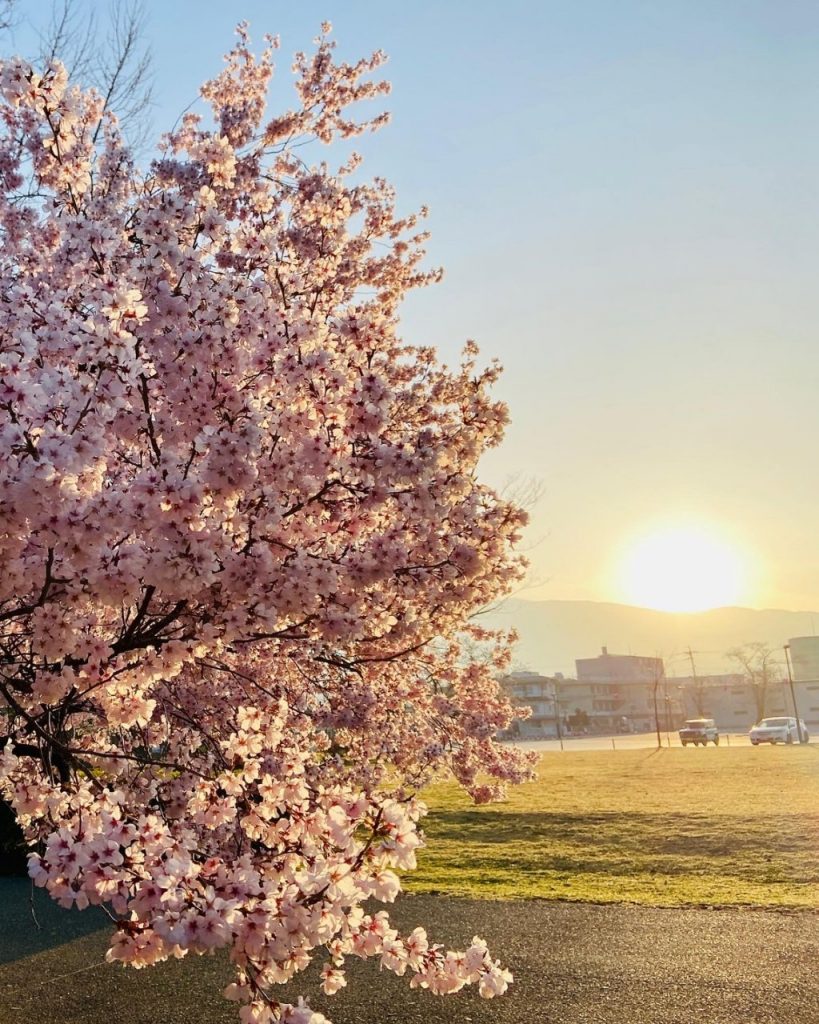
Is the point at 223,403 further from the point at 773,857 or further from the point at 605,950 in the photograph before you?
the point at 773,857

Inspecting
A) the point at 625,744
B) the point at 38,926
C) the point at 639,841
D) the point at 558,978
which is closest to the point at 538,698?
the point at 625,744

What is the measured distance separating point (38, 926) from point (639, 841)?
10294 millimetres

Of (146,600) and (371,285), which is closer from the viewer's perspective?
(146,600)

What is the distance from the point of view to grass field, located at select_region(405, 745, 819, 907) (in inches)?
433

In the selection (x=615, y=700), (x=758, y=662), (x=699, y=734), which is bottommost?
(x=615, y=700)

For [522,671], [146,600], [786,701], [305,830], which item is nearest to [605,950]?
[305,830]

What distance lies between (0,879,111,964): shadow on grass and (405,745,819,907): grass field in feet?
13.6

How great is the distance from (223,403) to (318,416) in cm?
57

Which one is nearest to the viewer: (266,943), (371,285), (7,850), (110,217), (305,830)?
(266,943)

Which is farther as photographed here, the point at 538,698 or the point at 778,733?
the point at 538,698

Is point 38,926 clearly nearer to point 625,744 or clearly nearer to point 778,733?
point 778,733

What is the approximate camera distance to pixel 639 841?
1507cm

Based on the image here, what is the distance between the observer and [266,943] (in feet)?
10.5

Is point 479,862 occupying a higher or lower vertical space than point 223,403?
lower
